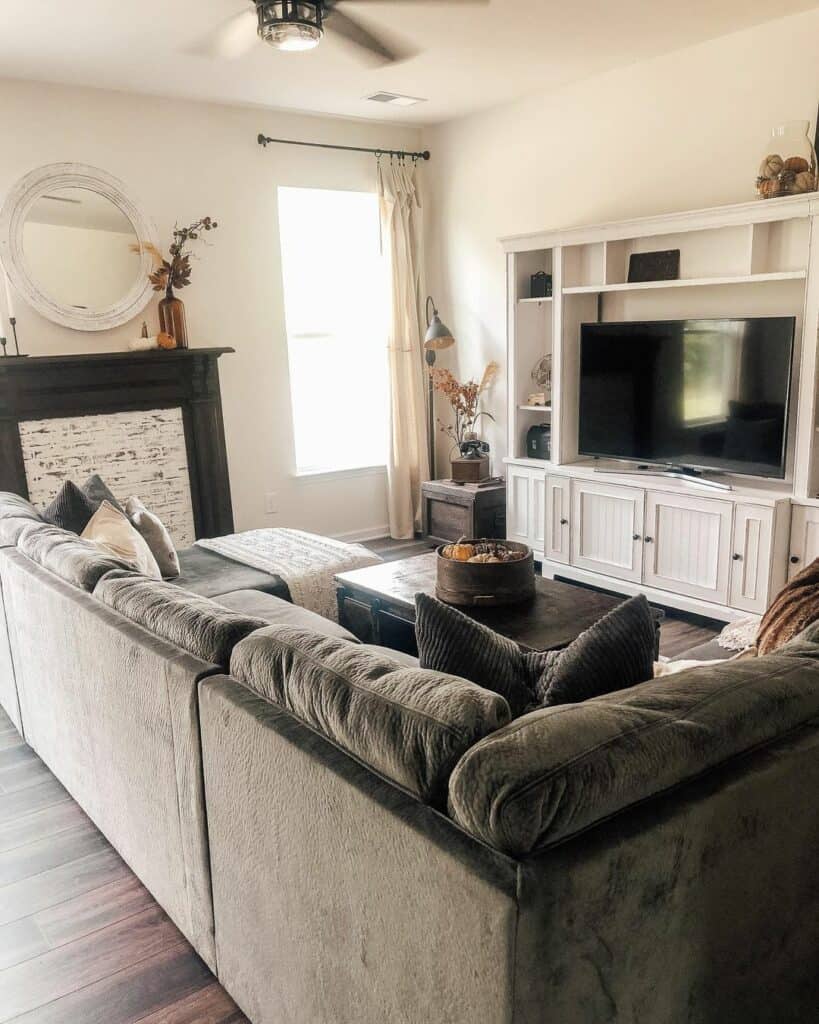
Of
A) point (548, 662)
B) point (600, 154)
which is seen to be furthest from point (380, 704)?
point (600, 154)

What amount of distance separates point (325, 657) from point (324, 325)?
4.53 meters

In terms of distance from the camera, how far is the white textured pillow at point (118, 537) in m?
3.11

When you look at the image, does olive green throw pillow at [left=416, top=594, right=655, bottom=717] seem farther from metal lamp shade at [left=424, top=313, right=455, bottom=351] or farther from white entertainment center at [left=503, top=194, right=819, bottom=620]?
metal lamp shade at [left=424, top=313, right=455, bottom=351]

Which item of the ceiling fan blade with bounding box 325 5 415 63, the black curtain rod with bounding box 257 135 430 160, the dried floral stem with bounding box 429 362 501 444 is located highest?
the black curtain rod with bounding box 257 135 430 160

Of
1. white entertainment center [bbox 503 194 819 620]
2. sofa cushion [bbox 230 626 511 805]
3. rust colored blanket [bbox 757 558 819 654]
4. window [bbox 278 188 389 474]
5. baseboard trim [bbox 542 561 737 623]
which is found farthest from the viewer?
window [bbox 278 188 389 474]

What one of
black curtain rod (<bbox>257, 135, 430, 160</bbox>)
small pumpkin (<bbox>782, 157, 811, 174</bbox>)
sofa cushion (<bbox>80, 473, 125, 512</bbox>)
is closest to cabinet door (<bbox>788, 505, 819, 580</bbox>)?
small pumpkin (<bbox>782, 157, 811, 174</bbox>)

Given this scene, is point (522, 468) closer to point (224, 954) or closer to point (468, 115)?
point (468, 115)

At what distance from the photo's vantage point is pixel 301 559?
12.6 feet

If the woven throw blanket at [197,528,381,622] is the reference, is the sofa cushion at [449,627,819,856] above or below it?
above

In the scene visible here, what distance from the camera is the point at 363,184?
5648 mm

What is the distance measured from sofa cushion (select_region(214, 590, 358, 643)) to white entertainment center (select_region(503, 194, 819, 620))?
6.15 ft

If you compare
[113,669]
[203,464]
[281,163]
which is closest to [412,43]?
[281,163]

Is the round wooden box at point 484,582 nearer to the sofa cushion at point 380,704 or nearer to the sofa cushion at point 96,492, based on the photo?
the sofa cushion at point 380,704

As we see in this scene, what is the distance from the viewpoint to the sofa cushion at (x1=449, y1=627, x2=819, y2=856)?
1072 mm
